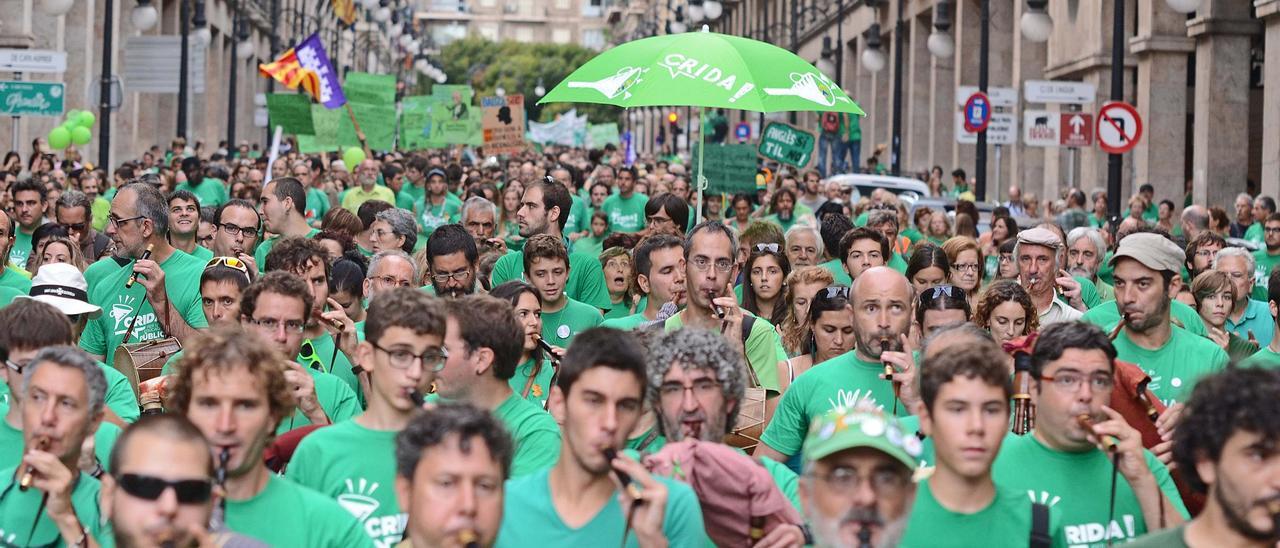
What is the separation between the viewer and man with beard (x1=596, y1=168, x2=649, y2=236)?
19641 mm

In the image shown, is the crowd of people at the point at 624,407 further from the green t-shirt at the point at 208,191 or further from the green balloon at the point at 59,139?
the green balloon at the point at 59,139

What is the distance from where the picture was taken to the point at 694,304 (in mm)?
8938

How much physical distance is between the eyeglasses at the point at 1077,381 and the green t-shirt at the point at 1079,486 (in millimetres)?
182

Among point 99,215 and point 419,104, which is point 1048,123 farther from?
point 419,104

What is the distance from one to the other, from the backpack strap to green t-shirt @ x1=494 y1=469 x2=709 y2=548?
86 centimetres

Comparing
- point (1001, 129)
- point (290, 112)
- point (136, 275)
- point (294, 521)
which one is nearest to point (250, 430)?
point (294, 521)

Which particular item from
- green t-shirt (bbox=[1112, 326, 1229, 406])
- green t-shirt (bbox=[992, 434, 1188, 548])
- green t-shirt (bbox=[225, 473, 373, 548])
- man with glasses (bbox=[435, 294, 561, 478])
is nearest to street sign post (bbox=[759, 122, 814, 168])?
green t-shirt (bbox=[1112, 326, 1229, 406])

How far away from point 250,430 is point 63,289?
3539mm

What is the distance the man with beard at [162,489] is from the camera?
464cm

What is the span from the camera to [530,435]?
256 inches

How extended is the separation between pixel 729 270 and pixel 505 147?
2221 centimetres

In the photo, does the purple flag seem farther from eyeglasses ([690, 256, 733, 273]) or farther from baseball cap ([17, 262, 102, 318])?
eyeglasses ([690, 256, 733, 273])

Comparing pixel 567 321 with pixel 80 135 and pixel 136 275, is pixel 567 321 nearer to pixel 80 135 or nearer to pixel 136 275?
pixel 136 275

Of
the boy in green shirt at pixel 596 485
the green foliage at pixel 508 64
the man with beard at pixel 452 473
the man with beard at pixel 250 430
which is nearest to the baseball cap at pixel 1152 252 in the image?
the boy in green shirt at pixel 596 485
